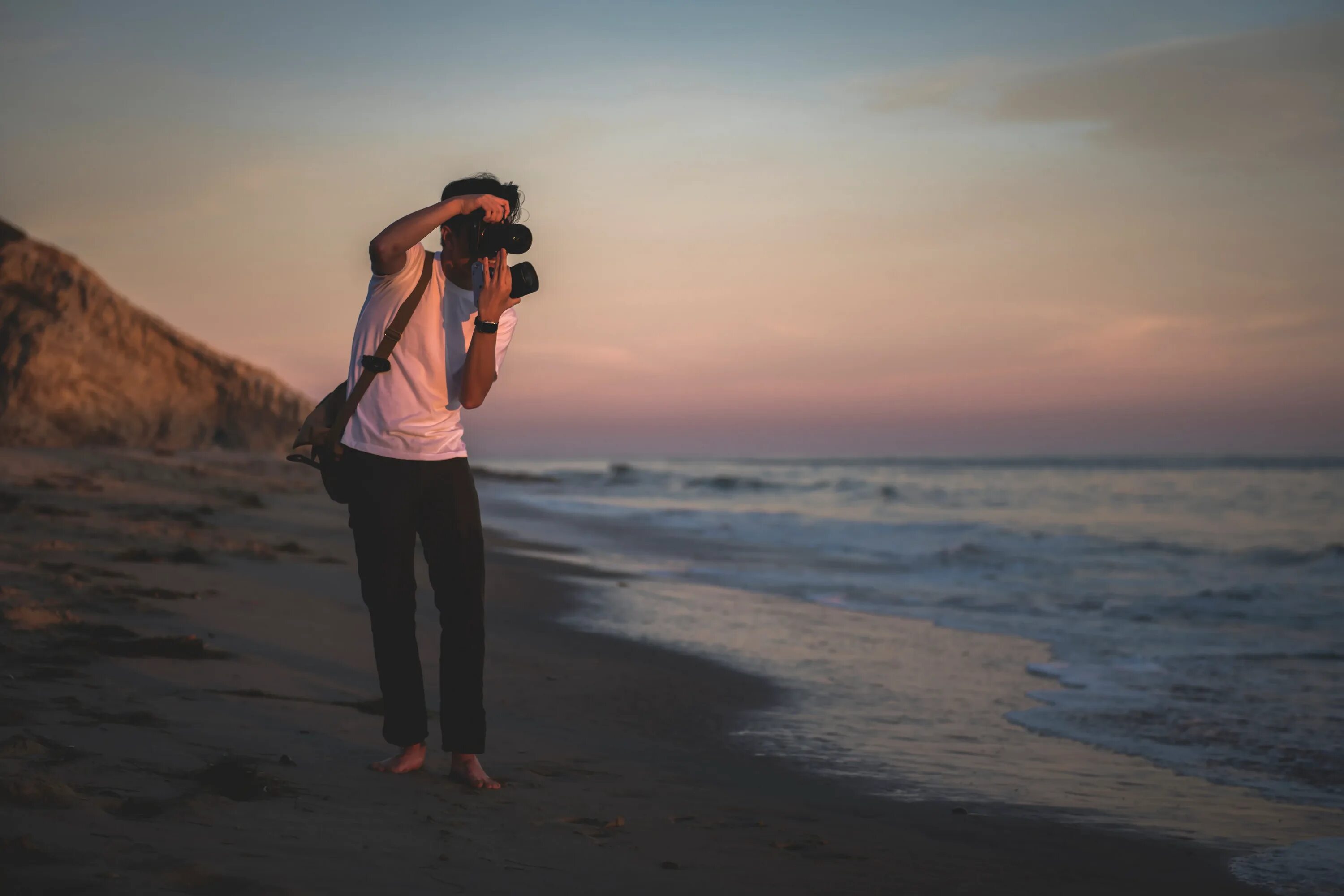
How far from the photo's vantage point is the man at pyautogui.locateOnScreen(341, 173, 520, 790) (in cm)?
288

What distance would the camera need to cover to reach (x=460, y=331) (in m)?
2.96

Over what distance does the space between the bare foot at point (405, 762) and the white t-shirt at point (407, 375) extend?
2.95 ft

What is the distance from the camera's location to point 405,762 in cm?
A: 299

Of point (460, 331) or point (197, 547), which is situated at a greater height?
point (460, 331)

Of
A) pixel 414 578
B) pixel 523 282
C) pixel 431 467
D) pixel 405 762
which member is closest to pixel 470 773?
pixel 405 762

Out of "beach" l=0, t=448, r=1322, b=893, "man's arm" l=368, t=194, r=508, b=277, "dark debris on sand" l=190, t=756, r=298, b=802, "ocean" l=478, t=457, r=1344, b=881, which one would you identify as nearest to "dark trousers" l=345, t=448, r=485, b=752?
"beach" l=0, t=448, r=1322, b=893

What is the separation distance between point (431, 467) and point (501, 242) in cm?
70

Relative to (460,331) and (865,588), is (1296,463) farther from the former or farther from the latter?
(460,331)

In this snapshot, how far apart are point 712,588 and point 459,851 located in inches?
288

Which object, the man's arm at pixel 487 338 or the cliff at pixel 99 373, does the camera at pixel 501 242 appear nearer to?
Result: the man's arm at pixel 487 338

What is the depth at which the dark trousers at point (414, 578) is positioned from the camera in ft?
9.54

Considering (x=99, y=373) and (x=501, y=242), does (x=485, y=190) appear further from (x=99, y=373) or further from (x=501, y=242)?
(x=99, y=373)

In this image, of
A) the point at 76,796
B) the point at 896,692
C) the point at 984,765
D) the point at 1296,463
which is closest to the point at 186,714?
the point at 76,796

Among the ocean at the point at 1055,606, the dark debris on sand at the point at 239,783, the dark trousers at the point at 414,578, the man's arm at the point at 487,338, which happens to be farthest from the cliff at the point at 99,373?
the man's arm at the point at 487,338
